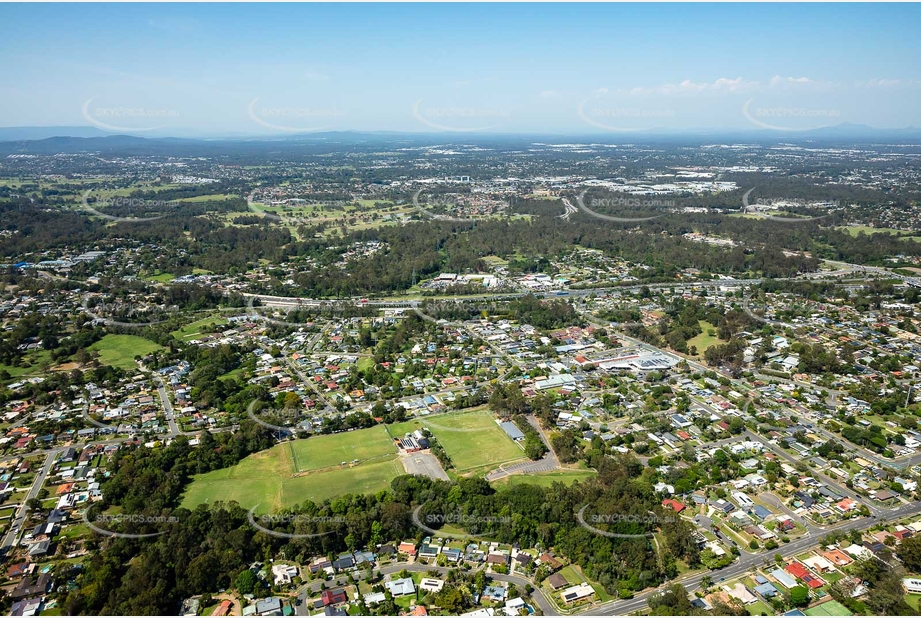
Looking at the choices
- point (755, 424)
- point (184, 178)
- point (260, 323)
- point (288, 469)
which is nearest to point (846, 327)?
point (755, 424)

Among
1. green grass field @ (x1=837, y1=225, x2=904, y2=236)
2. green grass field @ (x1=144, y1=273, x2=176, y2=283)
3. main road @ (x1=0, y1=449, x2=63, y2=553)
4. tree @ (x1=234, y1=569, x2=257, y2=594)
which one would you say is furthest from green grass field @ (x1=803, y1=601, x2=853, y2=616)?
green grass field @ (x1=837, y1=225, x2=904, y2=236)

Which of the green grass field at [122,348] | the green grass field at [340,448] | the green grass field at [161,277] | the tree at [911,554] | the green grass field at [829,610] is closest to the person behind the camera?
the green grass field at [829,610]

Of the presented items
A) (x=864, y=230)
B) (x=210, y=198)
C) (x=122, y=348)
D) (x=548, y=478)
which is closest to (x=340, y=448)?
(x=548, y=478)

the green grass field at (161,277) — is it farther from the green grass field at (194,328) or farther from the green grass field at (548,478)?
the green grass field at (548,478)

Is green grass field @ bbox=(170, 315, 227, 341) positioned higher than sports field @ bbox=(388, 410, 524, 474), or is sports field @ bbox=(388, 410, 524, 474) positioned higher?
green grass field @ bbox=(170, 315, 227, 341)

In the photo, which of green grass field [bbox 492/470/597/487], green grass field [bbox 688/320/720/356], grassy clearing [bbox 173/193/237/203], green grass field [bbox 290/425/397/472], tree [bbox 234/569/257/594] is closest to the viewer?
tree [bbox 234/569/257/594]

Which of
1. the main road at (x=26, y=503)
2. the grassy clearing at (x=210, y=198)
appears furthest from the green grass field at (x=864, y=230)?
the grassy clearing at (x=210, y=198)

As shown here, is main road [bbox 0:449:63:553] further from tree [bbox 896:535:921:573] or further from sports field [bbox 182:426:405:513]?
tree [bbox 896:535:921:573]
